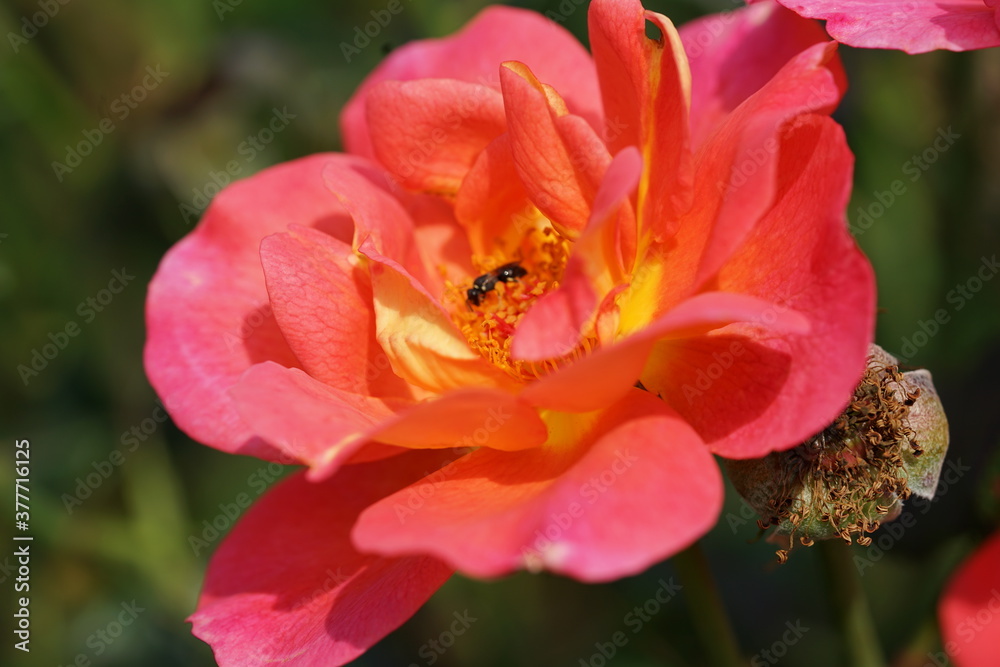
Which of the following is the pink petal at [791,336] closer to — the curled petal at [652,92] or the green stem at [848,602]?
the curled petal at [652,92]

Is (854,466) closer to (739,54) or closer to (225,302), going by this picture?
(739,54)

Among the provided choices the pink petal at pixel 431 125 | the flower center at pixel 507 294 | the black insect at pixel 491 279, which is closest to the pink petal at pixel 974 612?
the flower center at pixel 507 294

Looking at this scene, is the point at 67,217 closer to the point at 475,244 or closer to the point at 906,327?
the point at 475,244

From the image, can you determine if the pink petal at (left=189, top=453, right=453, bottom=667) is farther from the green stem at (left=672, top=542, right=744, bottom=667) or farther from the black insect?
the green stem at (left=672, top=542, right=744, bottom=667)

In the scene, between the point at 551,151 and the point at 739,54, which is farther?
the point at 739,54

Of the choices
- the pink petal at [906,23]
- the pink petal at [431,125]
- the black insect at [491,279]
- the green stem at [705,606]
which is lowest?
the green stem at [705,606]

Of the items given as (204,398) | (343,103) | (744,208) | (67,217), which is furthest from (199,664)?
(744,208)

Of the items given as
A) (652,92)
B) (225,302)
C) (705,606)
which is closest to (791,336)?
(652,92)
